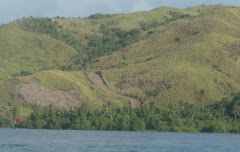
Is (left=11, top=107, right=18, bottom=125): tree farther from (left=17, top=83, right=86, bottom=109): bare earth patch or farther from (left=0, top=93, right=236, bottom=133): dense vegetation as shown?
(left=17, top=83, right=86, bottom=109): bare earth patch

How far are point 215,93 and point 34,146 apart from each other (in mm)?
103141

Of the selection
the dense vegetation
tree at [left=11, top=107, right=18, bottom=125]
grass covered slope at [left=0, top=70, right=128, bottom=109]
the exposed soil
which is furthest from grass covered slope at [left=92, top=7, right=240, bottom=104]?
tree at [left=11, top=107, right=18, bottom=125]

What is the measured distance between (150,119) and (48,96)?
45.0 meters

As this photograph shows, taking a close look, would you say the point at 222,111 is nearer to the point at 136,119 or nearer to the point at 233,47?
the point at 136,119

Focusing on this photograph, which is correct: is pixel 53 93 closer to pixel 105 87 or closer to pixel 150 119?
pixel 105 87

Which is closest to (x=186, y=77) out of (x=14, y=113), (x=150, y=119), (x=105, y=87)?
(x=105, y=87)

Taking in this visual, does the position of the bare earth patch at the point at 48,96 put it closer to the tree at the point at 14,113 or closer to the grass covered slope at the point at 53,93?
the grass covered slope at the point at 53,93

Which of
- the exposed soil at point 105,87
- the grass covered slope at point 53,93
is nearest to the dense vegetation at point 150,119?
the grass covered slope at point 53,93

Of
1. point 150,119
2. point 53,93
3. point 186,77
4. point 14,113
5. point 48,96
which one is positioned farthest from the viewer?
point 186,77

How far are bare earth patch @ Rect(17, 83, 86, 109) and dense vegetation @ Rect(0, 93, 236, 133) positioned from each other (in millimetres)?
14885

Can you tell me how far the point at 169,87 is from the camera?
575 ft

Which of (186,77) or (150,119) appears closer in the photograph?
(150,119)

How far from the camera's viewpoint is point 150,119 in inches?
5650

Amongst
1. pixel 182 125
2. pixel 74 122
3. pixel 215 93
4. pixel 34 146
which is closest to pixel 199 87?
pixel 215 93
